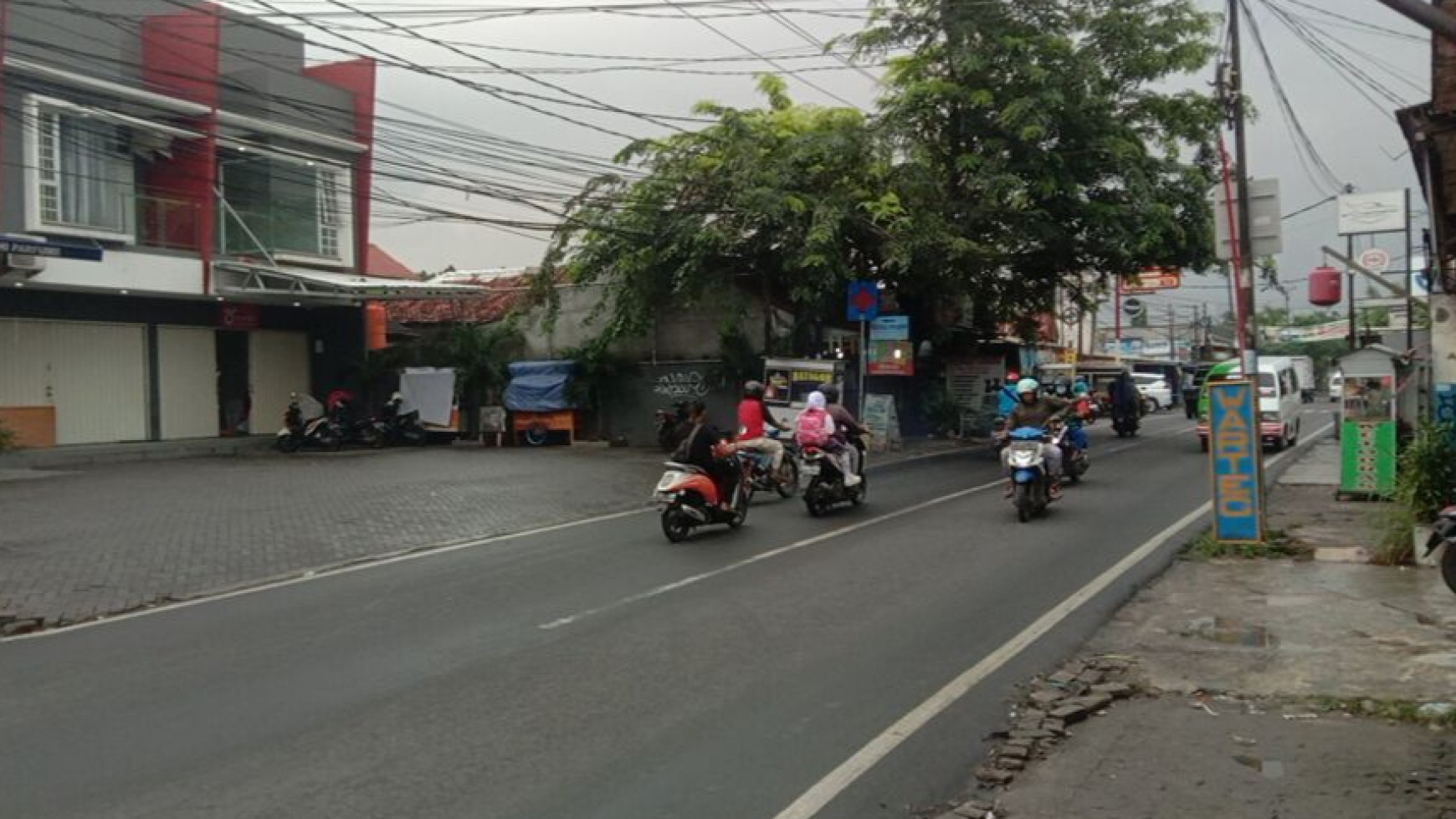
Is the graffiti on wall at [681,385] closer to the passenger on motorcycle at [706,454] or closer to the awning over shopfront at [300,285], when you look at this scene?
the awning over shopfront at [300,285]

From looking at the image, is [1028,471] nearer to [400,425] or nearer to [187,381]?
[400,425]

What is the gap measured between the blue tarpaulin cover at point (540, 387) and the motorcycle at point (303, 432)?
161 inches

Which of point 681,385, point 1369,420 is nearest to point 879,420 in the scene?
point 681,385

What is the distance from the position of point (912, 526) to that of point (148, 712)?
8.56 meters

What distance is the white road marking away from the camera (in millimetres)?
4645

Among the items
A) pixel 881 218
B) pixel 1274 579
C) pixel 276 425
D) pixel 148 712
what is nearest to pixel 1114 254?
pixel 881 218

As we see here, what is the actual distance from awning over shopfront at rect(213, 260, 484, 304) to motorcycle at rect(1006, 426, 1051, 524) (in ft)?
49.5

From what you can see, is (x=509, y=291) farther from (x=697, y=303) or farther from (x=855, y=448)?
(x=855, y=448)

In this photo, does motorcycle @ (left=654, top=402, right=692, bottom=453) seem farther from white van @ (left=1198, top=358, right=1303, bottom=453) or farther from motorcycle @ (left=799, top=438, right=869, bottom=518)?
white van @ (left=1198, top=358, right=1303, bottom=453)

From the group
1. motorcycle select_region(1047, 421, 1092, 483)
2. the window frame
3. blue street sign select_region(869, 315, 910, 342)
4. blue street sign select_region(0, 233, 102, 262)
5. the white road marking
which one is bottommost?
the white road marking

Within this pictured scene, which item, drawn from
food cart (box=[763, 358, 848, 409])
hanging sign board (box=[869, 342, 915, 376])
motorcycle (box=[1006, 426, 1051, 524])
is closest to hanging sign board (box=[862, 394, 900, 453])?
hanging sign board (box=[869, 342, 915, 376])

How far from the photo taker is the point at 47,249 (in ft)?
59.5

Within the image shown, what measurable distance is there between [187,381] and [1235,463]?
22346 millimetres

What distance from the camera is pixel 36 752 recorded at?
5324 millimetres
